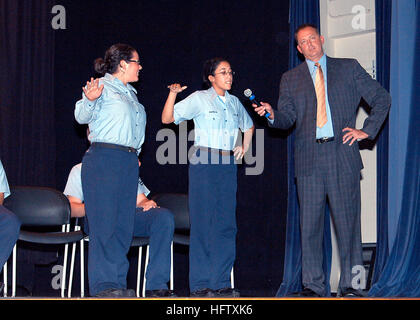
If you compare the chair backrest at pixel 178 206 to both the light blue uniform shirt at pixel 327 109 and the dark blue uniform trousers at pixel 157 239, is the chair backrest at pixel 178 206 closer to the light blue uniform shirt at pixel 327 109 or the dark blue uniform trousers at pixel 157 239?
the dark blue uniform trousers at pixel 157 239

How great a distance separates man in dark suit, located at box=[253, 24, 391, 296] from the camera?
12.3 feet

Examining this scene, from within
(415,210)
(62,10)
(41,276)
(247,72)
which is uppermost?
(62,10)

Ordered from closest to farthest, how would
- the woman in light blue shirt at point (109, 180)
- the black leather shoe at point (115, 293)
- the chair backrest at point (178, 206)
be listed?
the black leather shoe at point (115, 293)
the woman in light blue shirt at point (109, 180)
the chair backrest at point (178, 206)

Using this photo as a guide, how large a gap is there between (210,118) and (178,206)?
103cm

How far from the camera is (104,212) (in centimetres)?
349

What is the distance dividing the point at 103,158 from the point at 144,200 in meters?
0.94

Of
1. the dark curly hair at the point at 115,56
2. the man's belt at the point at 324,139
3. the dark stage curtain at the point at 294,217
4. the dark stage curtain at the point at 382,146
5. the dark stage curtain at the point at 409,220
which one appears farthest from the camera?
the dark stage curtain at the point at 294,217

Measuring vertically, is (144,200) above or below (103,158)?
below

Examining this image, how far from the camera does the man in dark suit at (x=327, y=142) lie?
3.74m

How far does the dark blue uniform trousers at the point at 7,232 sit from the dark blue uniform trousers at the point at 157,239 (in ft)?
2.51
